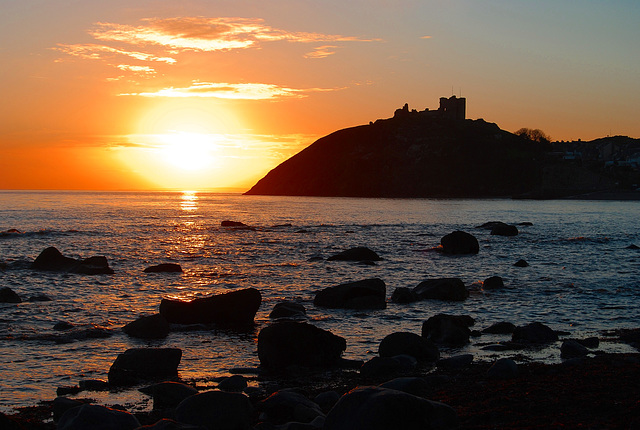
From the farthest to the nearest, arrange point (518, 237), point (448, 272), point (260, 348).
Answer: point (518, 237), point (448, 272), point (260, 348)

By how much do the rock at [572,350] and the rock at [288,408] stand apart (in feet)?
23.9

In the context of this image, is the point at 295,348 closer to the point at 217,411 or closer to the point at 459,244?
the point at 217,411

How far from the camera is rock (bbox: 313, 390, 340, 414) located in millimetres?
10762

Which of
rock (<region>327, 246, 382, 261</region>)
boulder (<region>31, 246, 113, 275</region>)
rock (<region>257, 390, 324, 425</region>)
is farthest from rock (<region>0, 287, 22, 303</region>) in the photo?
rock (<region>327, 246, 382, 261</region>)

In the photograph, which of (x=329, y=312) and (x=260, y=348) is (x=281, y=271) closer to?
(x=329, y=312)

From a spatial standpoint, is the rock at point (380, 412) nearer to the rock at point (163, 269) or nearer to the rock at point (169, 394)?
the rock at point (169, 394)

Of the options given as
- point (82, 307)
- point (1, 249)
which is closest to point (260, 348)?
point (82, 307)

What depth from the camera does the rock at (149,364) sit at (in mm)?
13188

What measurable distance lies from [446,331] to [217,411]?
8.58 meters

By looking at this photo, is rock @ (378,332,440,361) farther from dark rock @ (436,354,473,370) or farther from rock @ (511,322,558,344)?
rock @ (511,322,558,344)

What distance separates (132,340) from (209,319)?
2970mm

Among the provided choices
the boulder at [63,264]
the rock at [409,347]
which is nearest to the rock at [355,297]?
the rock at [409,347]

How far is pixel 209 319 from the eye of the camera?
749 inches

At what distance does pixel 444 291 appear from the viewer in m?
23.5
